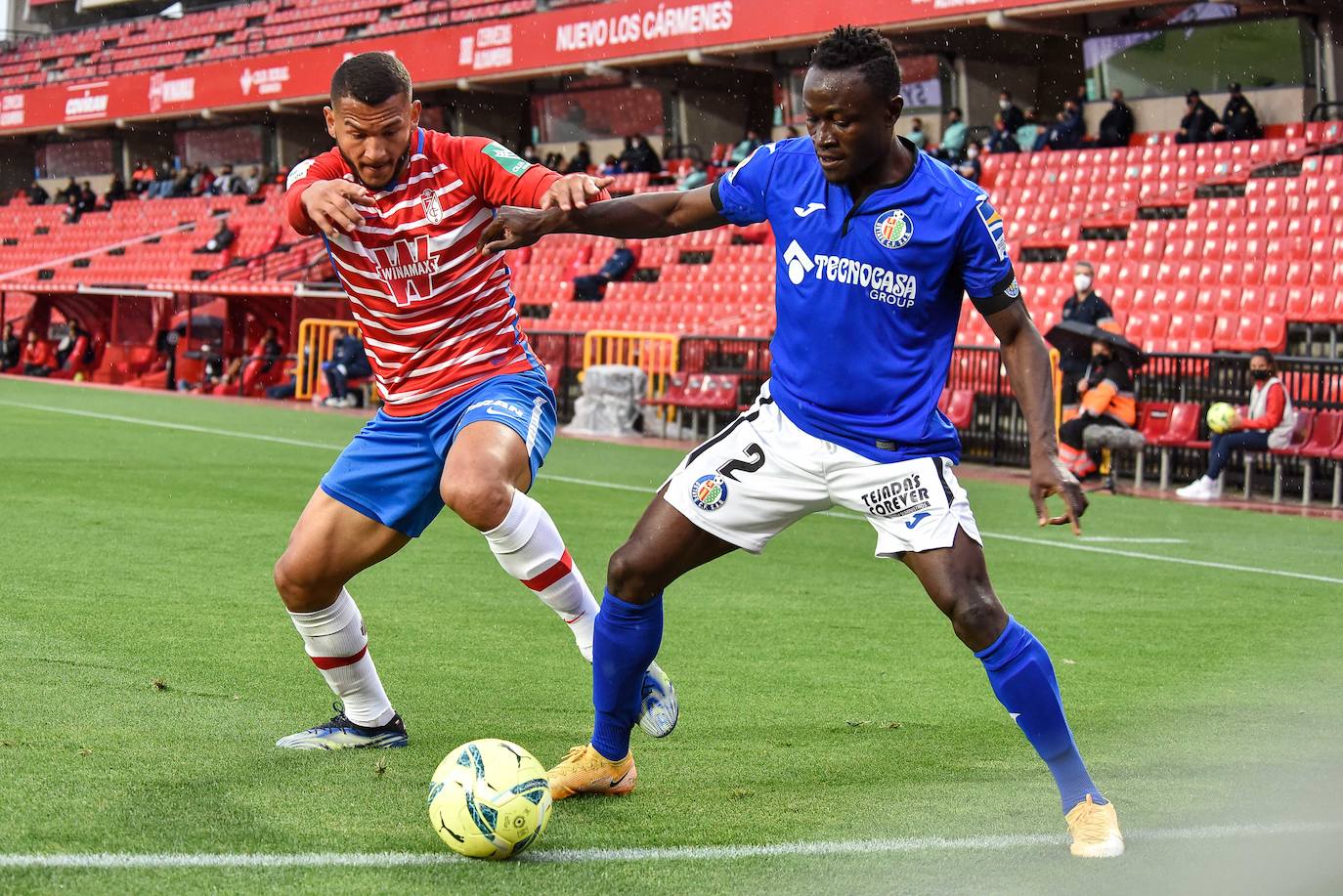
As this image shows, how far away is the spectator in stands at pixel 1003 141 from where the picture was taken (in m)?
26.8

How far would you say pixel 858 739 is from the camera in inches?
209

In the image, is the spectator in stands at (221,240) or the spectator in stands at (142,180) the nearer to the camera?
the spectator in stands at (221,240)

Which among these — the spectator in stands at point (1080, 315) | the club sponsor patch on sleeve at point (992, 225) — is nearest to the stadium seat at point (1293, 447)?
the spectator in stands at point (1080, 315)

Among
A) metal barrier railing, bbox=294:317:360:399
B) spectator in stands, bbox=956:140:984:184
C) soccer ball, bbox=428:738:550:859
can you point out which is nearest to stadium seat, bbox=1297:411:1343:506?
spectator in stands, bbox=956:140:984:184

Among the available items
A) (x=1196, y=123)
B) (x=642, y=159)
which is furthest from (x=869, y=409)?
(x=642, y=159)

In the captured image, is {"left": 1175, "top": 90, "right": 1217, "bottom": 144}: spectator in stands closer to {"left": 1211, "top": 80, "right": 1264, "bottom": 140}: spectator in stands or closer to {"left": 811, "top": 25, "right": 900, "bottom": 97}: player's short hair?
{"left": 1211, "top": 80, "right": 1264, "bottom": 140}: spectator in stands

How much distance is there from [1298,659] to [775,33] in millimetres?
24361

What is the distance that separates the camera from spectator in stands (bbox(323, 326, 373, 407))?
2566 cm

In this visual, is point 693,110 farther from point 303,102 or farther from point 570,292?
point 303,102

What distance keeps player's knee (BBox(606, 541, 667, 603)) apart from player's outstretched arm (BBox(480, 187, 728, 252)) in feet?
3.04

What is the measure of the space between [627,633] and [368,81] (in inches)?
72.6

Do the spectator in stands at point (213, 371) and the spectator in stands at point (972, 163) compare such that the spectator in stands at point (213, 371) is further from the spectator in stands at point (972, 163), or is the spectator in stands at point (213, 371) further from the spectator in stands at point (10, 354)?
the spectator in stands at point (972, 163)

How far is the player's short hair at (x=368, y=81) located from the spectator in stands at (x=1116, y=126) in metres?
22.2

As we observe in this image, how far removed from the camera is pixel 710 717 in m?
5.59
